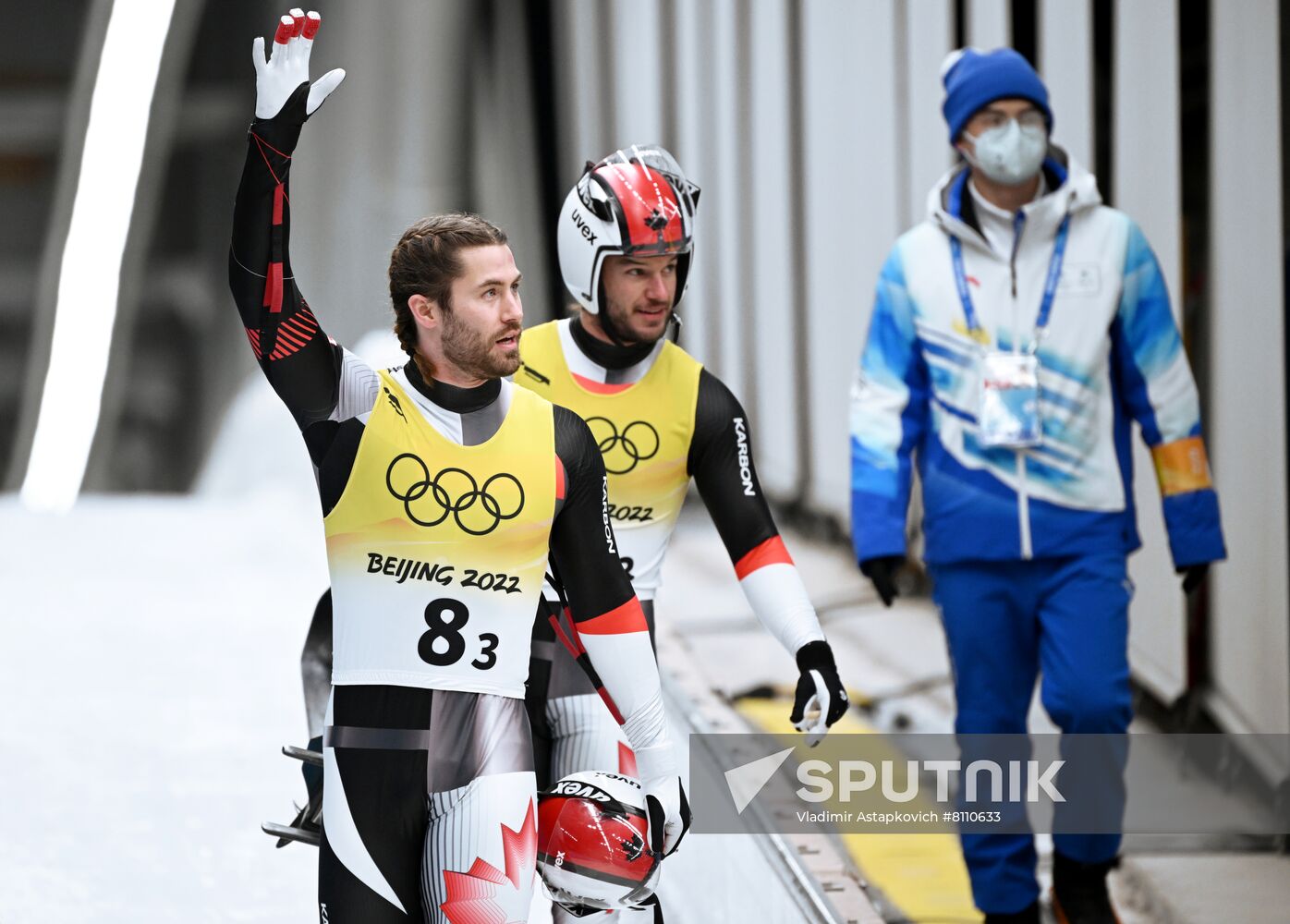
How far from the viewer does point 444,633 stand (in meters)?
2.40

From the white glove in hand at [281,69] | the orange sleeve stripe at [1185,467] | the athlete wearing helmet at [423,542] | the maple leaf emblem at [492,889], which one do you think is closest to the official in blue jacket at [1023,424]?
the orange sleeve stripe at [1185,467]

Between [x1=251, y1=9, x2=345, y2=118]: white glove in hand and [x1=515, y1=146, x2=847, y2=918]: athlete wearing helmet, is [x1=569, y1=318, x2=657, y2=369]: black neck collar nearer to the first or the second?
[x1=515, y1=146, x2=847, y2=918]: athlete wearing helmet

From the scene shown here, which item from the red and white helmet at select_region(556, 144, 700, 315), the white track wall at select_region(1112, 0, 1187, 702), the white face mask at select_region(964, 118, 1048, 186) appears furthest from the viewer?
the white track wall at select_region(1112, 0, 1187, 702)

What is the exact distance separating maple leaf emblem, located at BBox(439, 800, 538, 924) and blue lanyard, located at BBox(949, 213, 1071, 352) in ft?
6.37

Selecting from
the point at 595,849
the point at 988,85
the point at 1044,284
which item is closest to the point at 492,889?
the point at 595,849

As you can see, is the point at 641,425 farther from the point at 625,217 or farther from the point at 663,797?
the point at 663,797

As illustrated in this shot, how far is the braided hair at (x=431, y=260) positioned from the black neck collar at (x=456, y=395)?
0.06m

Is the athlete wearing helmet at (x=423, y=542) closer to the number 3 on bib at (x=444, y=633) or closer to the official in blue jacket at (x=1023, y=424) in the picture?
the number 3 on bib at (x=444, y=633)

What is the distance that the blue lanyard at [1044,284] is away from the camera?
3861 mm

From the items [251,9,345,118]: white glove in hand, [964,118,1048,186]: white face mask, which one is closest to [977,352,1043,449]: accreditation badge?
[964,118,1048,186]: white face mask

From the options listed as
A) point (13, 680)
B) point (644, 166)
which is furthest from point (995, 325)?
point (13, 680)

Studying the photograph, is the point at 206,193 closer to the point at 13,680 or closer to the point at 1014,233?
the point at 13,680

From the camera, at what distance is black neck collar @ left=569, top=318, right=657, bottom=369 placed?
3.03 meters

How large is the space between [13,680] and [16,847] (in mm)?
1610
